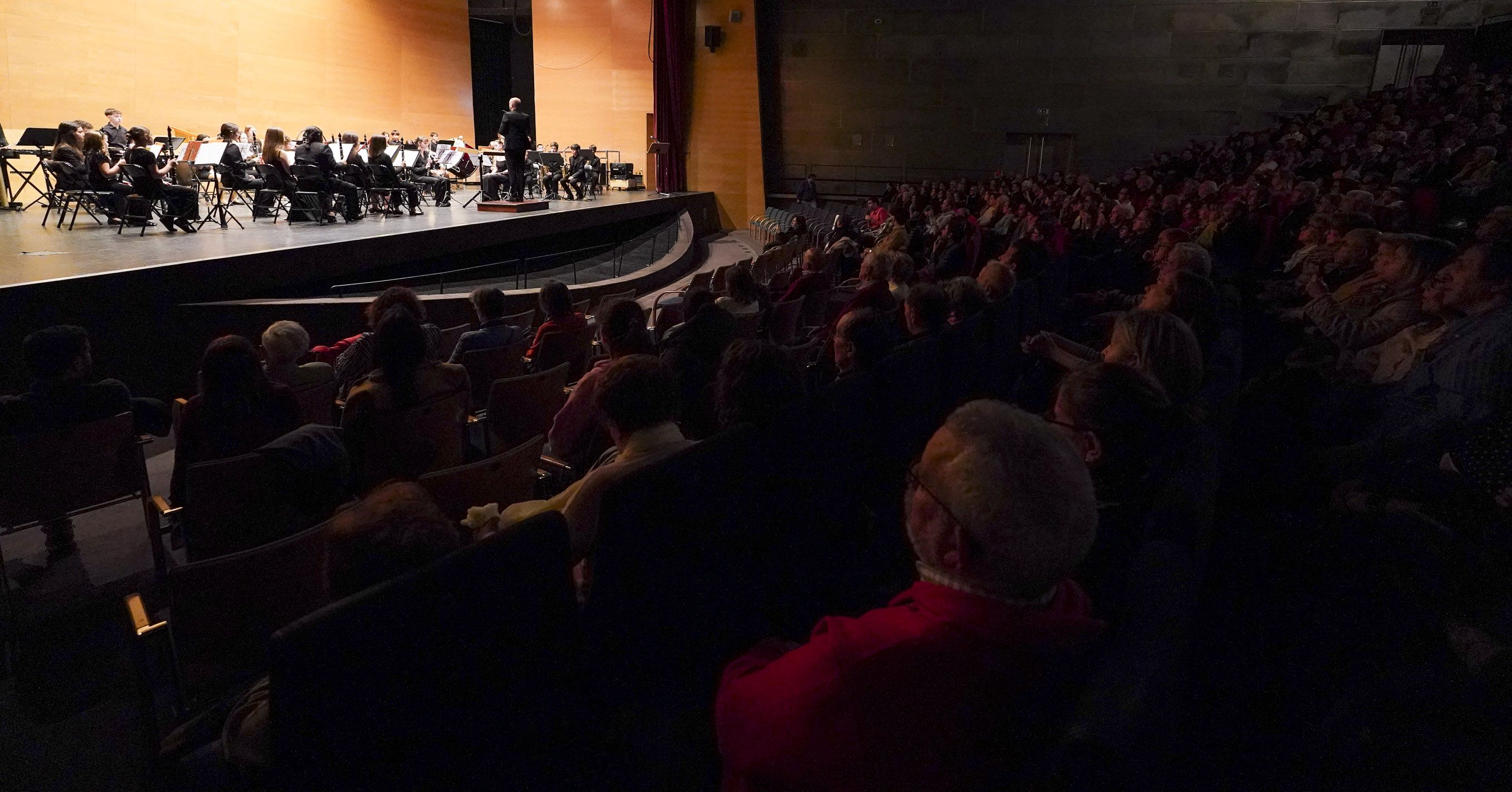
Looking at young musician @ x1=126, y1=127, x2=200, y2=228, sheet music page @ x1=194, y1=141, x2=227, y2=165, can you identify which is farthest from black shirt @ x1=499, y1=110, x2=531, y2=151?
young musician @ x1=126, y1=127, x2=200, y2=228

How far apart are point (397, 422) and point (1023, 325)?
2871mm

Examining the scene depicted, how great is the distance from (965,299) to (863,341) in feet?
2.97

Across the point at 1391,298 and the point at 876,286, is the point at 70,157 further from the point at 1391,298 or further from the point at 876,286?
the point at 1391,298

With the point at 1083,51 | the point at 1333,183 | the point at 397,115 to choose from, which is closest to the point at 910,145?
the point at 1083,51

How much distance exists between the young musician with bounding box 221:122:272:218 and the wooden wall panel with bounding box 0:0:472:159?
11.0 feet

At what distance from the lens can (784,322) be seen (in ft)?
14.9

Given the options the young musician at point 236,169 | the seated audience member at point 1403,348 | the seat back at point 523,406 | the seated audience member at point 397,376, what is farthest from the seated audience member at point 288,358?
the young musician at point 236,169

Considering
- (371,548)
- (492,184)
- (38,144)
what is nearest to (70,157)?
(38,144)

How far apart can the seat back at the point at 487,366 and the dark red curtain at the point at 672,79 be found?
38.4ft

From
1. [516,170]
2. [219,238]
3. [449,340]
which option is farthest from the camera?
[516,170]

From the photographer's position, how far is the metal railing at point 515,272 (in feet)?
21.8

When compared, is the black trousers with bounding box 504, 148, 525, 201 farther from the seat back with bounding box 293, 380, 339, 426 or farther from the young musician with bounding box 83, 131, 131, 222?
the seat back with bounding box 293, 380, 339, 426

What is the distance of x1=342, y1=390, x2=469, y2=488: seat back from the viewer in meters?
2.47

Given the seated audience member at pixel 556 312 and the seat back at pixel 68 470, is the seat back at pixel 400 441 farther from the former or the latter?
the seated audience member at pixel 556 312
